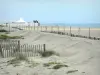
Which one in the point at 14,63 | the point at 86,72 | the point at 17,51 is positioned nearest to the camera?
the point at 86,72

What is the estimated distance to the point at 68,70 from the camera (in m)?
12.8

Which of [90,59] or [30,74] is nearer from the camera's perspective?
[30,74]

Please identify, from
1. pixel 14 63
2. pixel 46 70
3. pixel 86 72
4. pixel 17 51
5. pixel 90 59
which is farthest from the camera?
pixel 17 51

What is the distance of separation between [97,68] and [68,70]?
4.98 ft

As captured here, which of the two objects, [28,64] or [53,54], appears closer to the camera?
[28,64]

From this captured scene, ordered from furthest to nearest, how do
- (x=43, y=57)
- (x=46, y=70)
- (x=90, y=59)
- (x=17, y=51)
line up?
(x=17, y=51)
(x=43, y=57)
(x=90, y=59)
(x=46, y=70)

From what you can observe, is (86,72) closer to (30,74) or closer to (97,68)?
(97,68)

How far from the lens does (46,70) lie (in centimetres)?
1319

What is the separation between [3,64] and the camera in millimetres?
15461

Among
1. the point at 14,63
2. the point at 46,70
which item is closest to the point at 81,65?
the point at 46,70

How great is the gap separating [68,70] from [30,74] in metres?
2.02

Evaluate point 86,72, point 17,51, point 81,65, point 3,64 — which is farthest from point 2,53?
point 86,72

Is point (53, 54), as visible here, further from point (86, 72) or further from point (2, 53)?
point (86, 72)

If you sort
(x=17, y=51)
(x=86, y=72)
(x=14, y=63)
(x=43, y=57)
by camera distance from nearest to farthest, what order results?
1. (x=86, y=72)
2. (x=14, y=63)
3. (x=43, y=57)
4. (x=17, y=51)
